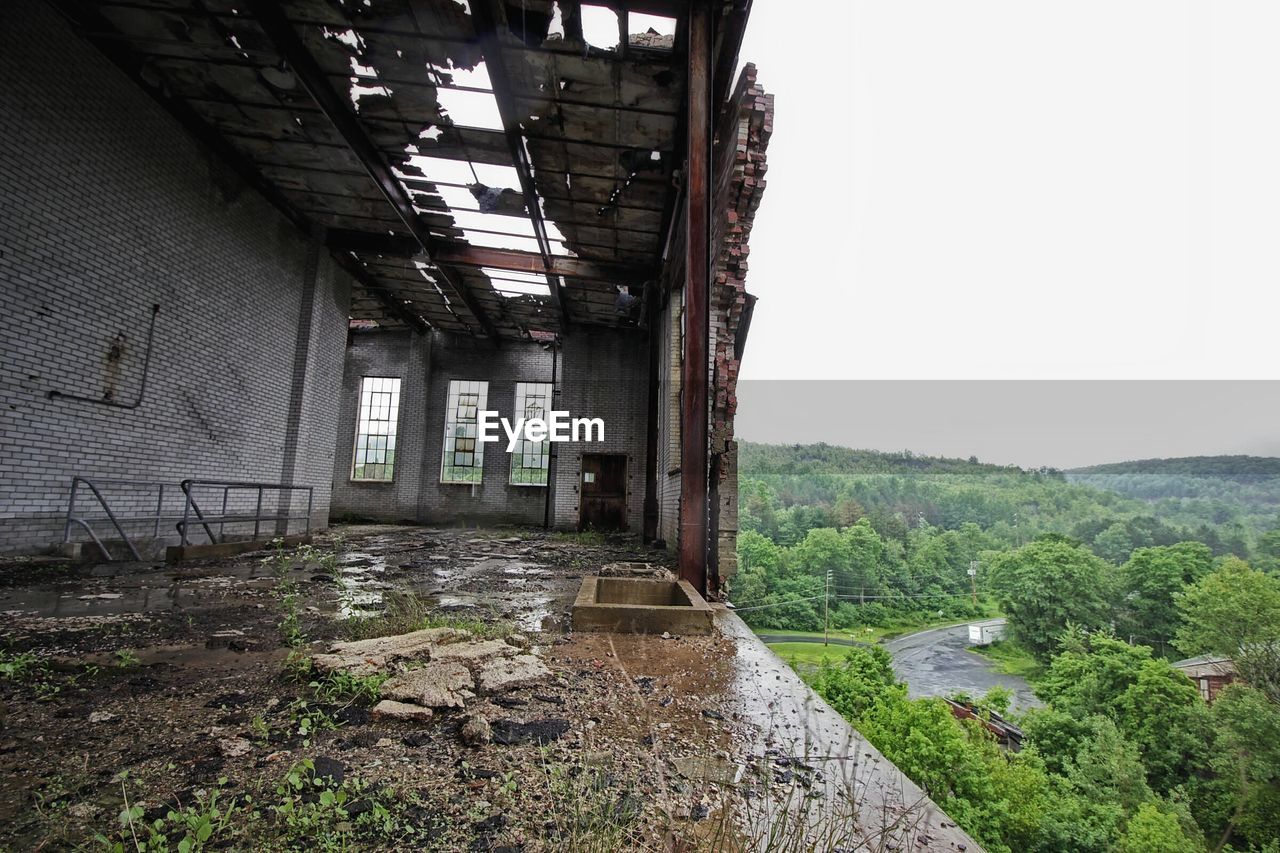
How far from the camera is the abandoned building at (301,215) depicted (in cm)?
600

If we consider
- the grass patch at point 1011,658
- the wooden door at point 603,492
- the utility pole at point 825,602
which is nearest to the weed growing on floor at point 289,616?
the wooden door at point 603,492

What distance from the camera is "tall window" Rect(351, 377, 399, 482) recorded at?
15992 mm

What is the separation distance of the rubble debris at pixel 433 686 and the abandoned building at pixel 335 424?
2cm

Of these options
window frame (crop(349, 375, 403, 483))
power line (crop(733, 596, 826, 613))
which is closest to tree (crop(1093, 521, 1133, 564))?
power line (crop(733, 596, 826, 613))

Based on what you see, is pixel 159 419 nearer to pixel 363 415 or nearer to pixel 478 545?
pixel 478 545

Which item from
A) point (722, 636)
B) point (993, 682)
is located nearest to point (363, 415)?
point (722, 636)

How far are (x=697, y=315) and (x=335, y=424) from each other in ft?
32.1

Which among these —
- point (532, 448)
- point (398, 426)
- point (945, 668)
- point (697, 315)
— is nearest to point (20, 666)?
point (697, 315)

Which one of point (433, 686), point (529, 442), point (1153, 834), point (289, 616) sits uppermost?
point (529, 442)

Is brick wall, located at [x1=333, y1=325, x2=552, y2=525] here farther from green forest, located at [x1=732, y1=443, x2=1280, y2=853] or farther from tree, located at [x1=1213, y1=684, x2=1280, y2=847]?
tree, located at [x1=1213, y1=684, x2=1280, y2=847]

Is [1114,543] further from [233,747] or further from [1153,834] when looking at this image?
[233,747]

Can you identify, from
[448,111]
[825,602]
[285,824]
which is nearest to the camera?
[285,824]

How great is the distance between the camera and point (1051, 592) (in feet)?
141

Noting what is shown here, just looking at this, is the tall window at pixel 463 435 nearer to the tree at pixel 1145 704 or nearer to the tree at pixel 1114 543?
the tree at pixel 1145 704
